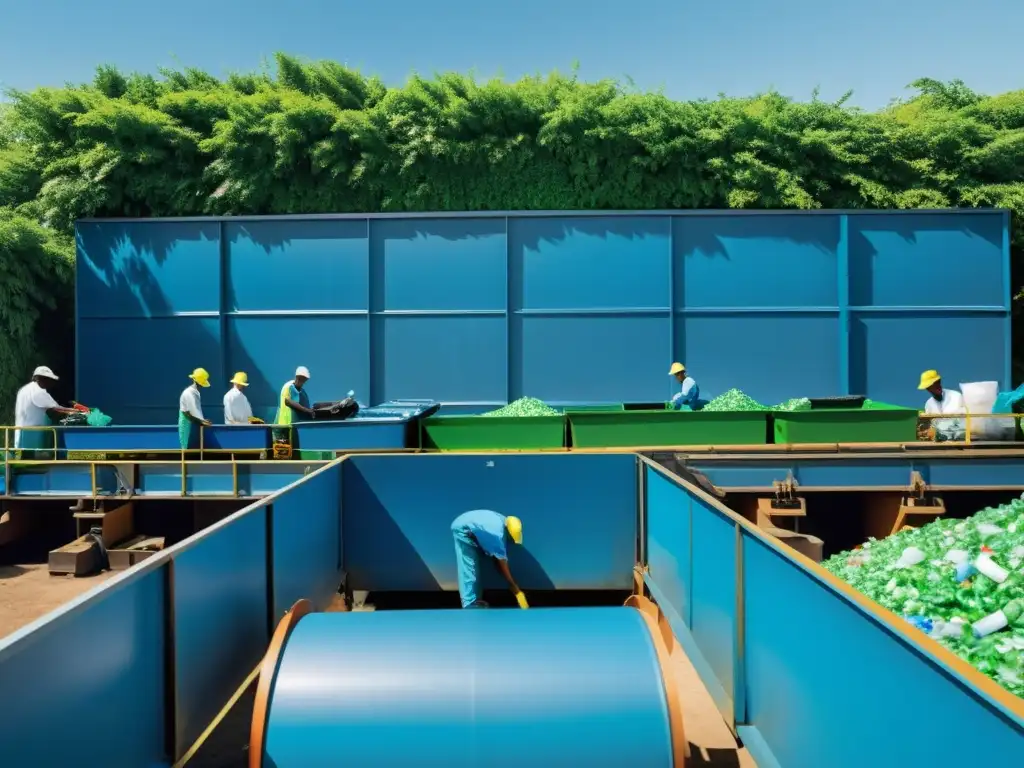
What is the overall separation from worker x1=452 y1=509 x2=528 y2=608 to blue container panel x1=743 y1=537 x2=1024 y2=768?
121 inches

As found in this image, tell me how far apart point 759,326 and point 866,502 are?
26.7 ft

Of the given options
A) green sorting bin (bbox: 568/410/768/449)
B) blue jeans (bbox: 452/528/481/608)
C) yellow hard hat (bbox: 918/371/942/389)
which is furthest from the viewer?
yellow hard hat (bbox: 918/371/942/389)

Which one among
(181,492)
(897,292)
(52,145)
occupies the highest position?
(52,145)

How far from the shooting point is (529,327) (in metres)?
16.4

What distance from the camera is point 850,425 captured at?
1015cm

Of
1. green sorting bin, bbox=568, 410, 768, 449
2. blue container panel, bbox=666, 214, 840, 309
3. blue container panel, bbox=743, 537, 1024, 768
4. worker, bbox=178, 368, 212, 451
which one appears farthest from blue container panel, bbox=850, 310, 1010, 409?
blue container panel, bbox=743, 537, 1024, 768

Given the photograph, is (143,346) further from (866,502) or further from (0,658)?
(0,658)

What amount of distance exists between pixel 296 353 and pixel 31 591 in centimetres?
816

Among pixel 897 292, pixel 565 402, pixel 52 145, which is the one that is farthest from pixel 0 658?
pixel 52 145

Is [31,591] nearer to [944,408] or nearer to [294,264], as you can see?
[294,264]

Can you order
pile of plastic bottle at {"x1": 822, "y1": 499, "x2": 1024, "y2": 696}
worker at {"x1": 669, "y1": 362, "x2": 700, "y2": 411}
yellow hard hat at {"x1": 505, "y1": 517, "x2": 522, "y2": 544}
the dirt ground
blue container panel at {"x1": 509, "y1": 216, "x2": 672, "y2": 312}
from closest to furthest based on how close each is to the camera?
pile of plastic bottle at {"x1": 822, "y1": 499, "x2": 1024, "y2": 696}, yellow hard hat at {"x1": 505, "y1": 517, "x2": 522, "y2": 544}, the dirt ground, worker at {"x1": 669, "y1": 362, "x2": 700, "y2": 411}, blue container panel at {"x1": 509, "y1": 216, "x2": 672, "y2": 312}

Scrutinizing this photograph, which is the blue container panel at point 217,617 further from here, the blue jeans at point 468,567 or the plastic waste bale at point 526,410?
the plastic waste bale at point 526,410

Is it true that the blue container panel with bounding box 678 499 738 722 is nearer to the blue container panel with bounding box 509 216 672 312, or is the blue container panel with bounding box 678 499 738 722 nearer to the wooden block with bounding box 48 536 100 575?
the wooden block with bounding box 48 536 100 575

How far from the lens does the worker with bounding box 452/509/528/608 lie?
6676mm
